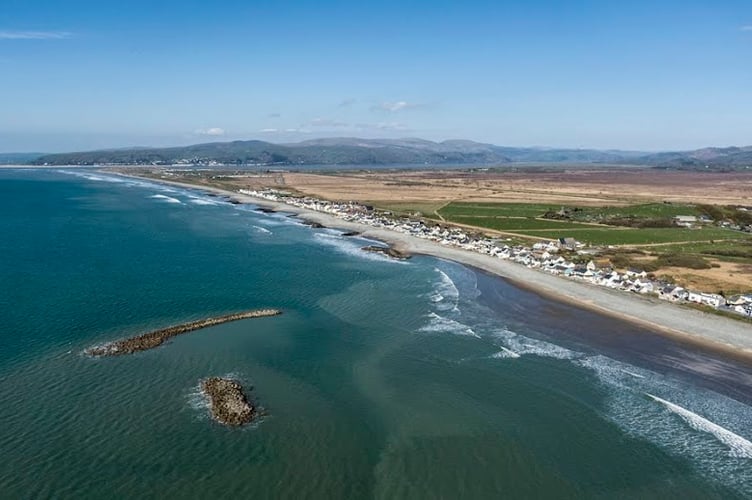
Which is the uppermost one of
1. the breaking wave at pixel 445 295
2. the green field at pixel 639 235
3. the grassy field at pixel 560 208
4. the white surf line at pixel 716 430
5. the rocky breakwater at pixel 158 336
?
the rocky breakwater at pixel 158 336

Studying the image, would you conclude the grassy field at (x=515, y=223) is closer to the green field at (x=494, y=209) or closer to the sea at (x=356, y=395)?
the green field at (x=494, y=209)

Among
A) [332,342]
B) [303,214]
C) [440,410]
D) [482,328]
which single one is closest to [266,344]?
[332,342]

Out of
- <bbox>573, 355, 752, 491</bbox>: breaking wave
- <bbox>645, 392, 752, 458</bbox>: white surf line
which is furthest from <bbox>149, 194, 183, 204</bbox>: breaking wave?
<bbox>645, 392, 752, 458</bbox>: white surf line

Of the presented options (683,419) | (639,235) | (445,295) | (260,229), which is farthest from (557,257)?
(260,229)

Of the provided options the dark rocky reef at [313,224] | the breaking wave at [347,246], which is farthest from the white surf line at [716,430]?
the dark rocky reef at [313,224]

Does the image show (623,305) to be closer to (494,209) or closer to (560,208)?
(494,209)

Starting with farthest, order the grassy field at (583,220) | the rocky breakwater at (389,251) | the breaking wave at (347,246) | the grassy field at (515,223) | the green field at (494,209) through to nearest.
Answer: the green field at (494,209) → the grassy field at (515,223) → the grassy field at (583,220) → the rocky breakwater at (389,251) → the breaking wave at (347,246)

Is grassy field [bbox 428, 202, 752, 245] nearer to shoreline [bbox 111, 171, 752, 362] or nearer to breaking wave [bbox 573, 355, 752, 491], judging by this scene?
shoreline [bbox 111, 171, 752, 362]
